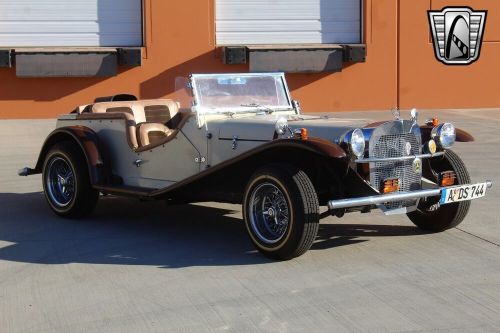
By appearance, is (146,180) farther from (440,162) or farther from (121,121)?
(440,162)

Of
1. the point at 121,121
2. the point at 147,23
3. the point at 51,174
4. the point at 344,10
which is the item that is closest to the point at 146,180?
the point at 121,121

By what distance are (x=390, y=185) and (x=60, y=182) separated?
3538 millimetres

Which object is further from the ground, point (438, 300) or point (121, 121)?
point (121, 121)

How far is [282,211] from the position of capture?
19.4 ft

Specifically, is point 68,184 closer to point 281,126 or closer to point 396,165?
point 281,126

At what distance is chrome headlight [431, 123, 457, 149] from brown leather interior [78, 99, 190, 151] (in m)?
2.15

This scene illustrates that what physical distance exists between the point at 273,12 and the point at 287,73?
4.75 ft

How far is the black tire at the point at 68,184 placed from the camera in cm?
756

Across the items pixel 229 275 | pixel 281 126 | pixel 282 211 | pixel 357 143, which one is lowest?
pixel 229 275

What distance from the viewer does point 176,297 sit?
201 inches

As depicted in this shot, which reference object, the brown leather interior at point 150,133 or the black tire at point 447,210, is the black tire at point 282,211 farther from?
the brown leather interior at point 150,133

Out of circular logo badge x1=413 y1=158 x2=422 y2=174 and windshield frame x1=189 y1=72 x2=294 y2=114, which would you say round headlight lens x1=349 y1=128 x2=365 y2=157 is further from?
windshield frame x1=189 y1=72 x2=294 y2=114

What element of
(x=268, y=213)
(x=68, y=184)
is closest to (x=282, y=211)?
(x=268, y=213)

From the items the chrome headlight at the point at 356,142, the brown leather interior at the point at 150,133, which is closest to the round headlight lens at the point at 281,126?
the chrome headlight at the point at 356,142
